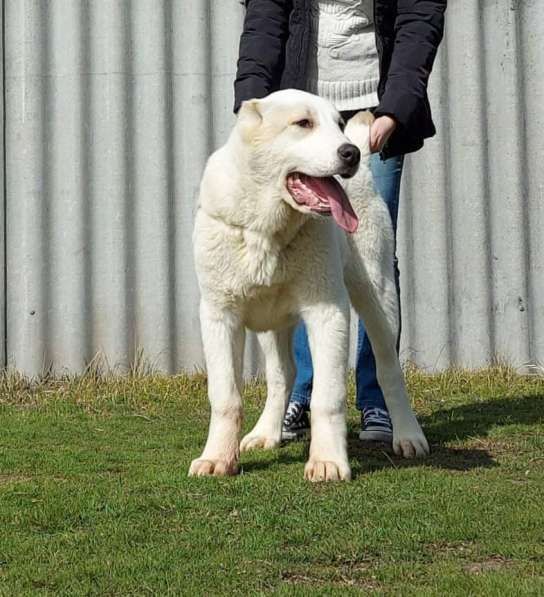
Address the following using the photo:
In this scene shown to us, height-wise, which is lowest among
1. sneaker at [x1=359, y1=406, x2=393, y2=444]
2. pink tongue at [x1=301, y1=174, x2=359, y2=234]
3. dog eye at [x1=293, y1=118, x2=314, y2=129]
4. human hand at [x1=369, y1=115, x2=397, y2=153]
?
sneaker at [x1=359, y1=406, x2=393, y2=444]

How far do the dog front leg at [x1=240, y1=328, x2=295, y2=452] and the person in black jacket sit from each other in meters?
0.36

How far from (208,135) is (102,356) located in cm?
140

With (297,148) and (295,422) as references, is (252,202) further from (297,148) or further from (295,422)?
(295,422)

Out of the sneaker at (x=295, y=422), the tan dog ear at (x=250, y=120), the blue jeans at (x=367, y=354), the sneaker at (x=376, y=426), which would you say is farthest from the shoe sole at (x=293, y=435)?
the tan dog ear at (x=250, y=120)

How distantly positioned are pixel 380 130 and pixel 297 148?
720 mm

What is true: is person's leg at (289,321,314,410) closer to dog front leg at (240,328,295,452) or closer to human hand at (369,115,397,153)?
dog front leg at (240,328,295,452)

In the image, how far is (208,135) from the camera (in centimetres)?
648

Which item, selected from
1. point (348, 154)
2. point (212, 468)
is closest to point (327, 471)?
point (212, 468)

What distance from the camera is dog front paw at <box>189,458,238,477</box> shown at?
12.4 feet

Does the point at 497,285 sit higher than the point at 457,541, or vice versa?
the point at 497,285

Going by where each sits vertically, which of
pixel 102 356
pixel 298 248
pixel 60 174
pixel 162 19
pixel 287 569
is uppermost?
pixel 162 19

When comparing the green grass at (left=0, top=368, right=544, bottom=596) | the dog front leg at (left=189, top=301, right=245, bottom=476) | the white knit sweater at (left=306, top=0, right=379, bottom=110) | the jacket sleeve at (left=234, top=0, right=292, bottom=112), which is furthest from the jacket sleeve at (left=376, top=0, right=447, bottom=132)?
the green grass at (left=0, top=368, right=544, bottom=596)

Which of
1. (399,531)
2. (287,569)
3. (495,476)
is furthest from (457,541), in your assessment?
(495,476)

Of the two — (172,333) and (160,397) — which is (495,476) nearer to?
(160,397)
